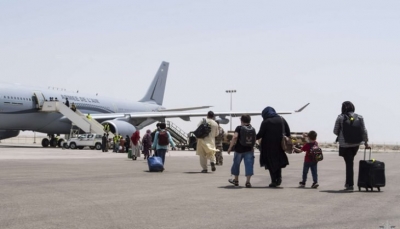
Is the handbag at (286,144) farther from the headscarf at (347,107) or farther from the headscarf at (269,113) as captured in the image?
the headscarf at (347,107)

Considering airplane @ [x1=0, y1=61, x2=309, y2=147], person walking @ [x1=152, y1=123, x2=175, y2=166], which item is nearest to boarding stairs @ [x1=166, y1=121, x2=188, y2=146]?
airplane @ [x1=0, y1=61, x2=309, y2=147]

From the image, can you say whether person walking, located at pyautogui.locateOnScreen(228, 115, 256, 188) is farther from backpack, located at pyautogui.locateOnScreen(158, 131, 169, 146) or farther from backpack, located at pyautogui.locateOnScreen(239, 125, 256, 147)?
backpack, located at pyautogui.locateOnScreen(158, 131, 169, 146)

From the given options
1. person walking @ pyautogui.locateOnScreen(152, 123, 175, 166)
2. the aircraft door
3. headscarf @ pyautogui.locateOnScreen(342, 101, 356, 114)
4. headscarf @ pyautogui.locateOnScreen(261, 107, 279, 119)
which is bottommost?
person walking @ pyautogui.locateOnScreen(152, 123, 175, 166)

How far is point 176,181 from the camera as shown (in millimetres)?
14414

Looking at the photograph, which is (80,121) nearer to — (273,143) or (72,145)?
(72,145)

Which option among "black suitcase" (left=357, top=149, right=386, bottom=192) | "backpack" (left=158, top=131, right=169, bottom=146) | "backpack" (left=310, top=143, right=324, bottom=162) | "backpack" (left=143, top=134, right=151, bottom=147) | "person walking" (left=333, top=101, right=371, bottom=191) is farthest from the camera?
"backpack" (left=143, top=134, right=151, bottom=147)

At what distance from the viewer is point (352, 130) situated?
12828mm

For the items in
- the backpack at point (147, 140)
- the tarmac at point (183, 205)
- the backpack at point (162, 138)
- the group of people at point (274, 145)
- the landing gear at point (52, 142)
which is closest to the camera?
the tarmac at point (183, 205)

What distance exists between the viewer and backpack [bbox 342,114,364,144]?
12797 millimetres

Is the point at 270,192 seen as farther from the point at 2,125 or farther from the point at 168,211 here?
the point at 2,125

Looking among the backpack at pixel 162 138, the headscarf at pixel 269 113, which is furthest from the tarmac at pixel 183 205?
the backpack at pixel 162 138

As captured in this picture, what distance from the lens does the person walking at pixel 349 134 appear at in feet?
42.0

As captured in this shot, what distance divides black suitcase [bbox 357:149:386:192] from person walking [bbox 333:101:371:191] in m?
0.25

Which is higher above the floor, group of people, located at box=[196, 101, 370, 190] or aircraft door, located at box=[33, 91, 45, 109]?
aircraft door, located at box=[33, 91, 45, 109]
